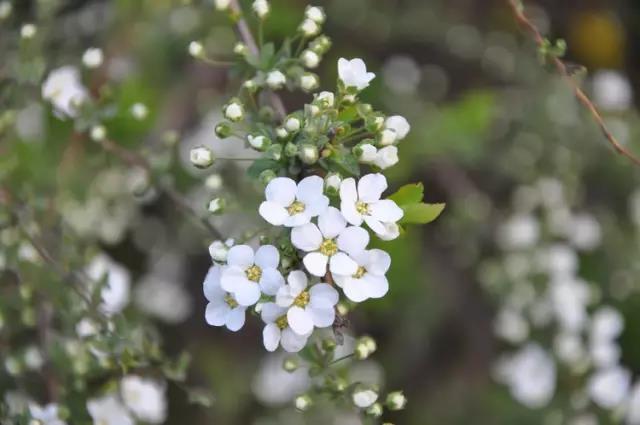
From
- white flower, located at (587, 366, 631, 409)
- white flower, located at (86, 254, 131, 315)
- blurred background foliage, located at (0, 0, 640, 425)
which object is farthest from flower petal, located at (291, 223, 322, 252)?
white flower, located at (587, 366, 631, 409)

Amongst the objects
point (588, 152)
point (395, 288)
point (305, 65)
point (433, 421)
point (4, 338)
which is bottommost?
point (433, 421)

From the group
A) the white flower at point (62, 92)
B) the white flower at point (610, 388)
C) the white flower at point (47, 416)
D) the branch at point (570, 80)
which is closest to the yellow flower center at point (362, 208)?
the branch at point (570, 80)

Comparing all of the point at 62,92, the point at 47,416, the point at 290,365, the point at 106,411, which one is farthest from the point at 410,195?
the point at 62,92

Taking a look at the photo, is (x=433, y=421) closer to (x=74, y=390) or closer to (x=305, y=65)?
(x=74, y=390)

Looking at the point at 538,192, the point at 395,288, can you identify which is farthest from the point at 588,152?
the point at 395,288

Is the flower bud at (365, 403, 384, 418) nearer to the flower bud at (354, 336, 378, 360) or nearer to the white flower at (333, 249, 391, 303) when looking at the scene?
the flower bud at (354, 336, 378, 360)

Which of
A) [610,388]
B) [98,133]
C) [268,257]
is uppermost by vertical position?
[268,257]

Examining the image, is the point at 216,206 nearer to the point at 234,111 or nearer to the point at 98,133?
the point at 234,111
